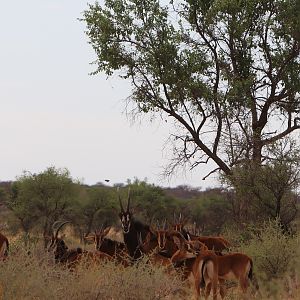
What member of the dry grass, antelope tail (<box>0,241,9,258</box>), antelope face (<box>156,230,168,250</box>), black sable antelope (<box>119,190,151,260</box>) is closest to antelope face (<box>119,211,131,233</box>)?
black sable antelope (<box>119,190,151,260</box>)

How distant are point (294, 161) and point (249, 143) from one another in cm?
294

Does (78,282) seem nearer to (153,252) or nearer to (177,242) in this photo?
(153,252)

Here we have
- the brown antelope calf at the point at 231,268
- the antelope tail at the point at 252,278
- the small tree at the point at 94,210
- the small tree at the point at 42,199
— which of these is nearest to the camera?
the brown antelope calf at the point at 231,268

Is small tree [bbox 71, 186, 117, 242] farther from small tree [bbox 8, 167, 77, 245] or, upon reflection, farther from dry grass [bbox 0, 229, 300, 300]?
dry grass [bbox 0, 229, 300, 300]

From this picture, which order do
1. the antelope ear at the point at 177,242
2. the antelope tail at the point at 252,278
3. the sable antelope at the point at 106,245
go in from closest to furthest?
1. the antelope tail at the point at 252,278
2. the antelope ear at the point at 177,242
3. the sable antelope at the point at 106,245

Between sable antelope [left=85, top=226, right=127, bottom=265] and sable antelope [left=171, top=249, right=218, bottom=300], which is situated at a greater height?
sable antelope [left=85, top=226, right=127, bottom=265]

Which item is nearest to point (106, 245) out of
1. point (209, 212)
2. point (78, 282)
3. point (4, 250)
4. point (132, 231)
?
point (132, 231)

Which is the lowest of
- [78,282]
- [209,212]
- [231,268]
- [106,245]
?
[78,282]

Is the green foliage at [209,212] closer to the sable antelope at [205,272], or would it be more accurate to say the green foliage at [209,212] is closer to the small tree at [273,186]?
the small tree at [273,186]

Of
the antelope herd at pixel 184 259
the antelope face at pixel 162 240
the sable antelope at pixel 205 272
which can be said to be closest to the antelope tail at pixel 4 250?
the antelope herd at pixel 184 259

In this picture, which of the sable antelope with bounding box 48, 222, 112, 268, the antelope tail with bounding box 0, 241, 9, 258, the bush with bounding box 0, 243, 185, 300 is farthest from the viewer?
the antelope tail with bounding box 0, 241, 9, 258

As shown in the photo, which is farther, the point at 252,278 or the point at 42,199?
the point at 42,199

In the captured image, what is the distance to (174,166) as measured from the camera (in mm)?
22266

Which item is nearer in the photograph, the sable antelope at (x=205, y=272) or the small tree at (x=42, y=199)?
the sable antelope at (x=205, y=272)
